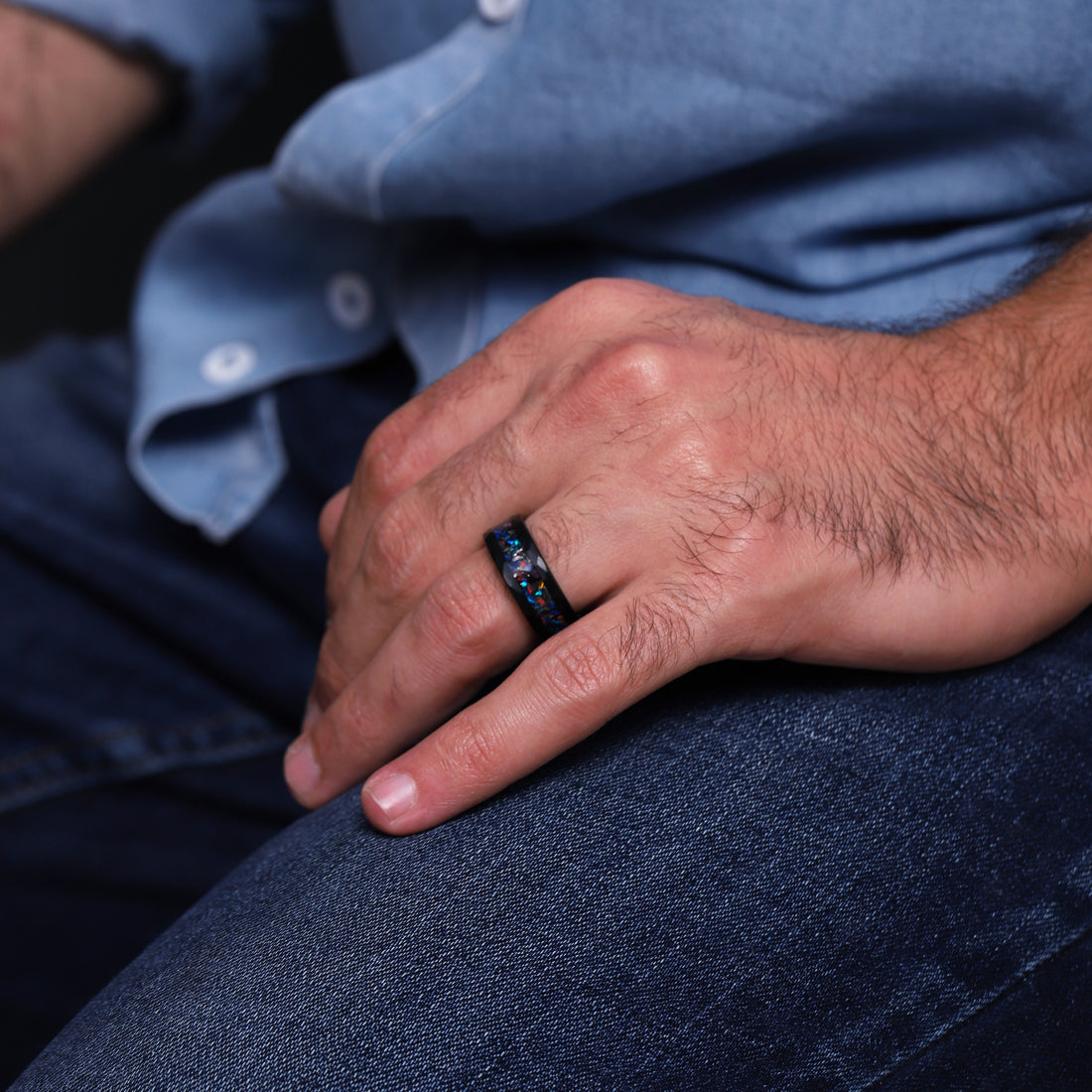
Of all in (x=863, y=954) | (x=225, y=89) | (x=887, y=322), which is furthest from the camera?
(x=225, y=89)

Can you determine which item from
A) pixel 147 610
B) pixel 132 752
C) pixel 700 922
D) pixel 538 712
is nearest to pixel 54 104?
pixel 147 610

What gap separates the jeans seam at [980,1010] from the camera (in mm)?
474

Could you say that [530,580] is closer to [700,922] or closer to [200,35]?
[700,922]

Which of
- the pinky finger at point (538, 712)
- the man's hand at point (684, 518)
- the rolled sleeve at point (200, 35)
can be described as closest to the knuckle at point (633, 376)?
the man's hand at point (684, 518)

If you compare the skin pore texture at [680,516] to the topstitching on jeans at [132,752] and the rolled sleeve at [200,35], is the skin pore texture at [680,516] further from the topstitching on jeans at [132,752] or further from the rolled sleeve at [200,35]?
the rolled sleeve at [200,35]

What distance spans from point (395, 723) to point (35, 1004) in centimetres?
51

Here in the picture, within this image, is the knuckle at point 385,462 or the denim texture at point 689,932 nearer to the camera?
the denim texture at point 689,932

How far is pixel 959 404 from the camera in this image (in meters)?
0.59

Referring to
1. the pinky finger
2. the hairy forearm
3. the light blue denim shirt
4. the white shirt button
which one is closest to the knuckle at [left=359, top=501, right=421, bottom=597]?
the pinky finger

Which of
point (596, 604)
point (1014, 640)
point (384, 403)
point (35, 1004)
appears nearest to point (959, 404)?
point (1014, 640)

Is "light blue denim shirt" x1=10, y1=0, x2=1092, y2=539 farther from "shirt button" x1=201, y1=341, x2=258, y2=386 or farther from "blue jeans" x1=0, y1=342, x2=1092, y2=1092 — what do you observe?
"blue jeans" x1=0, y1=342, x2=1092, y2=1092

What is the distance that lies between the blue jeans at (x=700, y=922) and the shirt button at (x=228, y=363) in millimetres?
498

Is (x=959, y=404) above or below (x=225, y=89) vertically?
below

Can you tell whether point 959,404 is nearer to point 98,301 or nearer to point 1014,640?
point 1014,640
